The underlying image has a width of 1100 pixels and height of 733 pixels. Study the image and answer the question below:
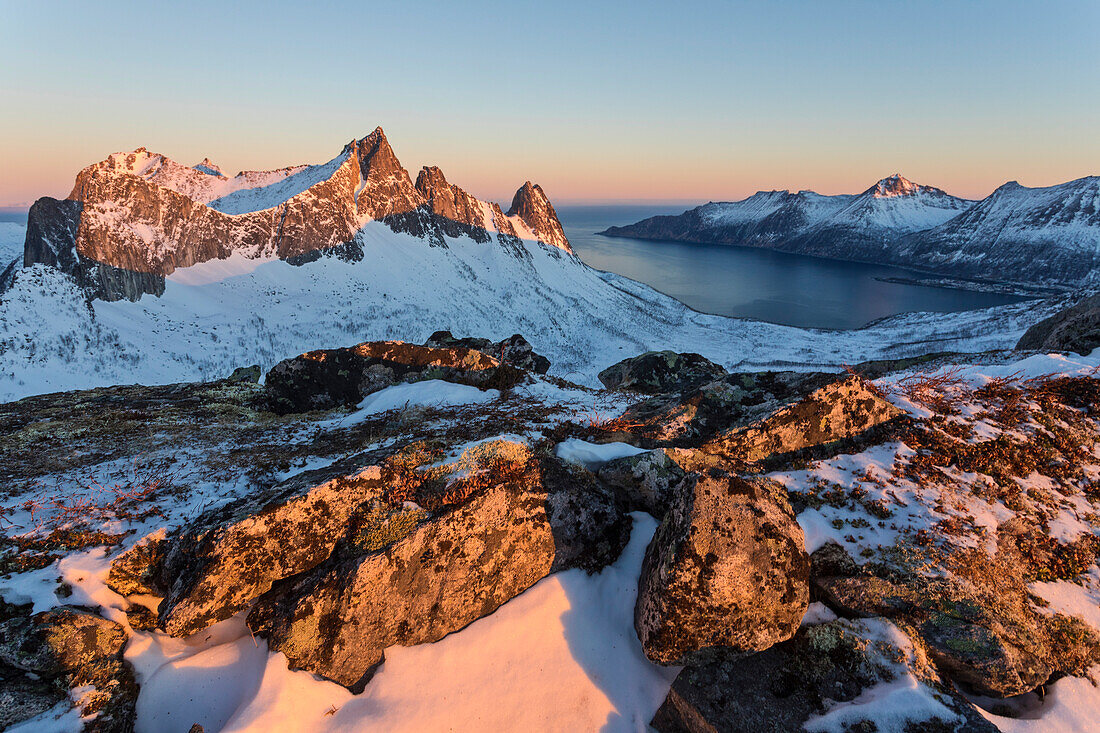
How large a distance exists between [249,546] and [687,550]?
18.4ft

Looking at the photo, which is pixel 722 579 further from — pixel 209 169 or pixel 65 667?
pixel 209 169

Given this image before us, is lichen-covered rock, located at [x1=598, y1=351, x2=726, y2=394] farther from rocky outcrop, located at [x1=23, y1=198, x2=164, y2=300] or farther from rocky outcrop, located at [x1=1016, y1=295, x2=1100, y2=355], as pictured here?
rocky outcrop, located at [x1=23, y1=198, x2=164, y2=300]

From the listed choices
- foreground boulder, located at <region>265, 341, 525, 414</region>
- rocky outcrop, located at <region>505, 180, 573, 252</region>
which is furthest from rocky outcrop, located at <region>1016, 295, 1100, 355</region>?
rocky outcrop, located at <region>505, 180, 573, 252</region>

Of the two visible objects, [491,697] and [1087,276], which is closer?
[491,697]

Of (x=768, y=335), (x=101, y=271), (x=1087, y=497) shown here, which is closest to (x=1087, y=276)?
(x=768, y=335)

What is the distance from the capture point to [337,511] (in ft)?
20.1

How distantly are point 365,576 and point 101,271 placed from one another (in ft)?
338

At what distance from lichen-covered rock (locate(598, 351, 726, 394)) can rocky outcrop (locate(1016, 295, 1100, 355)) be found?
1293 cm

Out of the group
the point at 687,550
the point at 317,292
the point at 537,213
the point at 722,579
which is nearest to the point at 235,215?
the point at 317,292

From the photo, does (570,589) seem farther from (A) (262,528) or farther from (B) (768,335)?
(B) (768,335)

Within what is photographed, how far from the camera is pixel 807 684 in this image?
4.82m

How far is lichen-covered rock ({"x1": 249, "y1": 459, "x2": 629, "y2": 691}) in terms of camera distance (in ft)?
17.2

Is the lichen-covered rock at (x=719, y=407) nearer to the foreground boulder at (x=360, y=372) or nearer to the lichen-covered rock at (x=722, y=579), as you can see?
the lichen-covered rock at (x=722, y=579)

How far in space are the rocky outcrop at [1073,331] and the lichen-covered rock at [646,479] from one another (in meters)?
15.3
